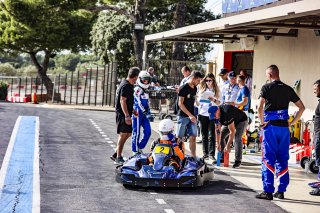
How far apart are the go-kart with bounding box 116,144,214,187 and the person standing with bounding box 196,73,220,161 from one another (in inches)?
121

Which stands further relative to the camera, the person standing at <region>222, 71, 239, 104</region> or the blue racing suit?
the person standing at <region>222, 71, 239, 104</region>

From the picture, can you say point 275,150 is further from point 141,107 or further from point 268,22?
point 268,22

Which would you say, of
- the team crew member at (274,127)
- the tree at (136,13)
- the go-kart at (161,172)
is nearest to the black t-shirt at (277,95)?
the team crew member at (274,127)

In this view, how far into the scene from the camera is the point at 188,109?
14.4 meters

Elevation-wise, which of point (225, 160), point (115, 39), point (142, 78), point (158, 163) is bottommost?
point (225, 160)

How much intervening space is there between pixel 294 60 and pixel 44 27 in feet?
87.8

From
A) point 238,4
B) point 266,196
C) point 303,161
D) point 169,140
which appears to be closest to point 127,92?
point 169,140

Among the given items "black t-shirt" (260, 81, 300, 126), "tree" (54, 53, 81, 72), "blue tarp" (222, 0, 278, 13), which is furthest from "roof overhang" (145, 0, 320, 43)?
"tree" (54, 53, 81, 72)

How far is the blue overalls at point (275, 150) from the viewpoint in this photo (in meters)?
11.3

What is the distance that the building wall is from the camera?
18438 mm

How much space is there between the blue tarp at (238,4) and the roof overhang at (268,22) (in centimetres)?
102

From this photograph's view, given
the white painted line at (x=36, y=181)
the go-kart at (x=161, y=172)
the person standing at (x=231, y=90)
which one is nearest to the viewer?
the white painted line at (x=36, y=181)

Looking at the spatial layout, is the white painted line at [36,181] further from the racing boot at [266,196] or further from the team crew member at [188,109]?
the racing boot at [266,196]

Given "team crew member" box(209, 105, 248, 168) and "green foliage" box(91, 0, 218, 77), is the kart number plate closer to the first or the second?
"team crew member" box(209, 105, 248, 168)
